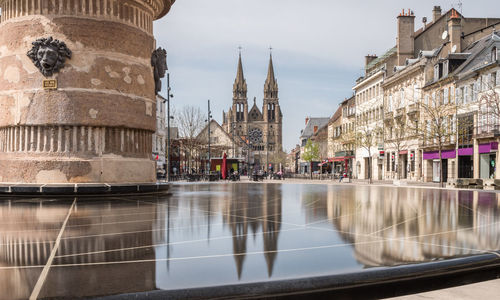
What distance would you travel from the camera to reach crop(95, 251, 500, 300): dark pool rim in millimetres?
3475

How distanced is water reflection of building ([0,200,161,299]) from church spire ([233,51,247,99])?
6441 inches

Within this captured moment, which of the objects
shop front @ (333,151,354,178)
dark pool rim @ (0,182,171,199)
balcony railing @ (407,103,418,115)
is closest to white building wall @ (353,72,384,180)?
shop front @ (333,151,354,178)

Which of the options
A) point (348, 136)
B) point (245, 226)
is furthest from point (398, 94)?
point (245, 226)

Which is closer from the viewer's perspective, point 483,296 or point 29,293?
point 29,293

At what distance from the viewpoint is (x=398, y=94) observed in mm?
58031

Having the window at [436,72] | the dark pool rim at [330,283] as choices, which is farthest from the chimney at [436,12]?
the dark pool rim at [330,283]

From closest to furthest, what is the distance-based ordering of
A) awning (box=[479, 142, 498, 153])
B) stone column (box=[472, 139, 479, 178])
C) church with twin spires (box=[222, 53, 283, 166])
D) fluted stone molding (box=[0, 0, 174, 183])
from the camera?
fluted stone molding (box=[0, 0, 174, 183]) < awning (box=[479, 142, 498, 153]) < stone column (box=[472, 139, 479, 178]) < church with twin spires (box=[222, 53, 283, 166])

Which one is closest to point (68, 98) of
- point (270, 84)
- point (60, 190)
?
point (60, 190)

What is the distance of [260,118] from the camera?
17962 centimetres

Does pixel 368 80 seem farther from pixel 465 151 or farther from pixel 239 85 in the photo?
pixel 239 85

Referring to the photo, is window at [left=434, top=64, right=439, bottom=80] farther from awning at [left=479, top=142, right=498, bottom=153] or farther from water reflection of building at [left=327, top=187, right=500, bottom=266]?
water reflection of building at [left=327, top=187, right=500, bottom=266]

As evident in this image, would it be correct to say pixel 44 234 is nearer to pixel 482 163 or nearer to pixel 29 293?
pixel 29 293

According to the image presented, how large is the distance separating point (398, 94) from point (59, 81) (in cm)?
5117

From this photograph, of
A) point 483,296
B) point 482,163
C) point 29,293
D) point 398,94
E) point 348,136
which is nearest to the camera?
point 29,293
